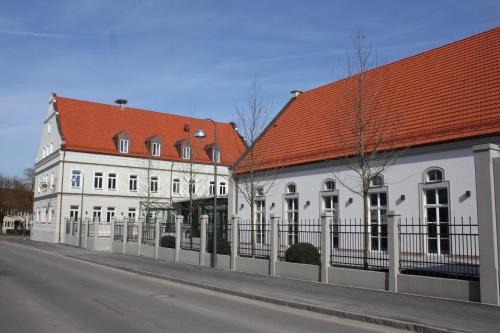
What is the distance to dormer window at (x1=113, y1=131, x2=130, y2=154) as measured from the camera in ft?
175

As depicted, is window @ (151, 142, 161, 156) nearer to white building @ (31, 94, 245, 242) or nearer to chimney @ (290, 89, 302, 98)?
white building @ (31, 94, 245, 242)

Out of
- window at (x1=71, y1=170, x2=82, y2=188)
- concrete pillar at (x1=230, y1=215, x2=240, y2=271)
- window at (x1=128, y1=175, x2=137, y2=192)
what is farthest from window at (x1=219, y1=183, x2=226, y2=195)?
concrete pillar at (x1=230, y1=215, x2=240, y2=271)

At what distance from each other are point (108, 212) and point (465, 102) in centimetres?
3930

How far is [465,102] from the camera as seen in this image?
2116 cm

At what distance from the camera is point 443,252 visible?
46.8ft

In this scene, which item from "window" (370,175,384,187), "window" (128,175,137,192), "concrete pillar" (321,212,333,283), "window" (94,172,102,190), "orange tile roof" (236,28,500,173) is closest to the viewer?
"concrete pillar" (321,212,333,283)

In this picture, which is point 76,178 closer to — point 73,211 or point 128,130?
point 73,211

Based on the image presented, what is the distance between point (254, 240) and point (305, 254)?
10.1 feet

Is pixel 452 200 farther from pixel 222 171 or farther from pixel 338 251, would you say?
pixel 222 171

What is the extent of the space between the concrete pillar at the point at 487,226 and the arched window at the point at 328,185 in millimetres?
12744

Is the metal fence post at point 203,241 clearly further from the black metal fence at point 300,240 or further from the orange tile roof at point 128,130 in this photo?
the orange tile roof at point 128,130

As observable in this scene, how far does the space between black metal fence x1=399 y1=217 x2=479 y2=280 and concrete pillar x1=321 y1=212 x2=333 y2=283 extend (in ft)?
8.34

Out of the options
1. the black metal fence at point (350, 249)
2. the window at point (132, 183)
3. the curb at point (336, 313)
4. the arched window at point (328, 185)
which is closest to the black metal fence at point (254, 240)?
the black metal fence at point (350, 249)

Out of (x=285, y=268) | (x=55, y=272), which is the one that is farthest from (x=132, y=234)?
(x=285, y=268)
